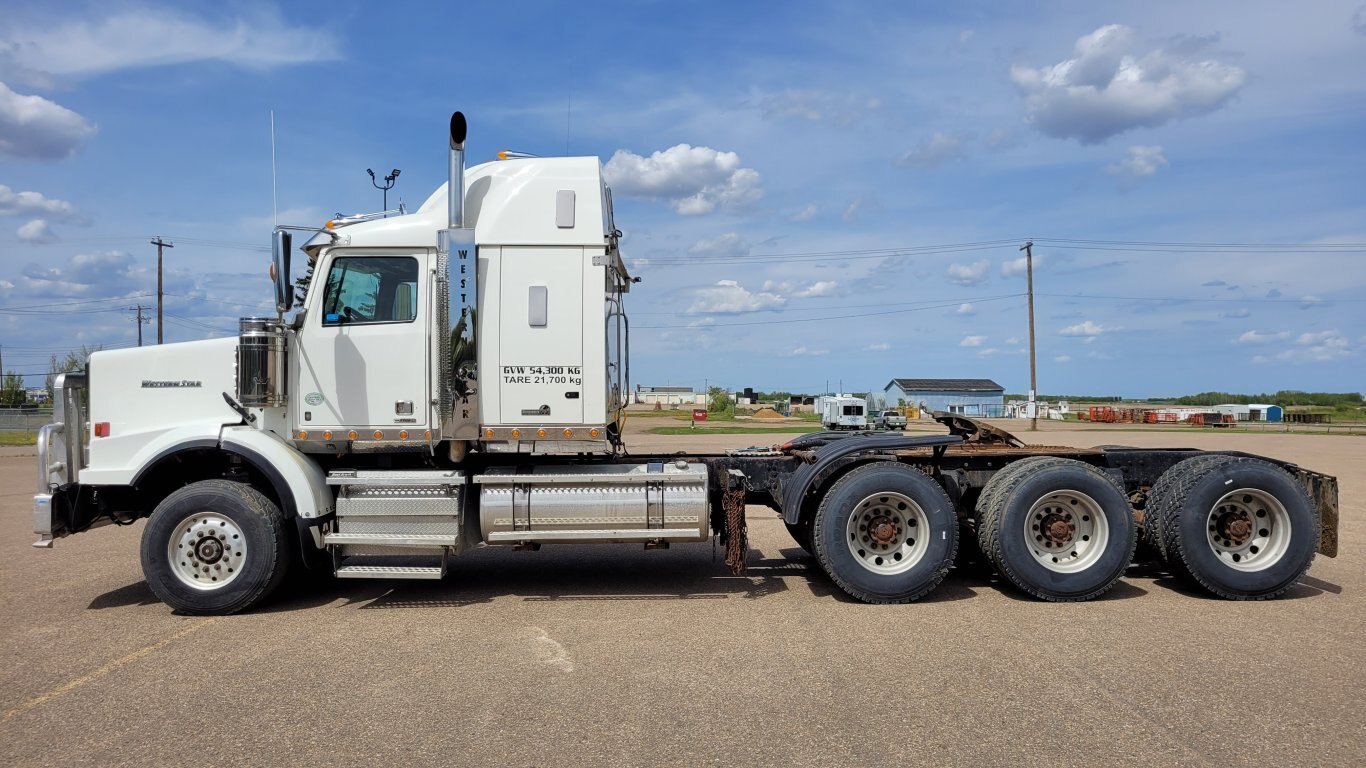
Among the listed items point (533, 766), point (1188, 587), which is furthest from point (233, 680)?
point (1188, 587)

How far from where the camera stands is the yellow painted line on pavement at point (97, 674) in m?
5.23

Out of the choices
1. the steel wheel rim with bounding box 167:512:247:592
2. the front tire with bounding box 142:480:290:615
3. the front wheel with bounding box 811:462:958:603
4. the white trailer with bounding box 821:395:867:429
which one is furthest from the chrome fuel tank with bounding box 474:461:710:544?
the white trailer with bounding box 821:395:867:429

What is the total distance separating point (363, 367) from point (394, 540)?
1.50 m

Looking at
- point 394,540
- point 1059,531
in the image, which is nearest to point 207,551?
point 394,540

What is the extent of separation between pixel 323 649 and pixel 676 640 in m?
2.54

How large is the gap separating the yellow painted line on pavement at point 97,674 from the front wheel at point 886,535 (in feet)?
16.7

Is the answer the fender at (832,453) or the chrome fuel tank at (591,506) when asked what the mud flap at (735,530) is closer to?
the chrome fuel tank at (591,506)

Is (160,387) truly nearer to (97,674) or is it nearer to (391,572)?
(391,572)

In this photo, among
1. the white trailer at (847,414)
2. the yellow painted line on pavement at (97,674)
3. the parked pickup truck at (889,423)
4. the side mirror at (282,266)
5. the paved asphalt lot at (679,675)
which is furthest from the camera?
the white trailer at (847,414)

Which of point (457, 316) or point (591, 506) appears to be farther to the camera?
point (591, 506)

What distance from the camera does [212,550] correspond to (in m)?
7.42

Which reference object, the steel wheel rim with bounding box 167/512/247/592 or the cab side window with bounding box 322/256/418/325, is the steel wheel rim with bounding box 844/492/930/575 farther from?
the steel wheel rim with bounding box 167/512/247/592

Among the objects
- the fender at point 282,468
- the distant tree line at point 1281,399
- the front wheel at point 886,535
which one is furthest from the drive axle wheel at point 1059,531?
the distant tree line at point 1281,399

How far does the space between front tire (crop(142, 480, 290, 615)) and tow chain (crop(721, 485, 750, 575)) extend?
3.79 meters
